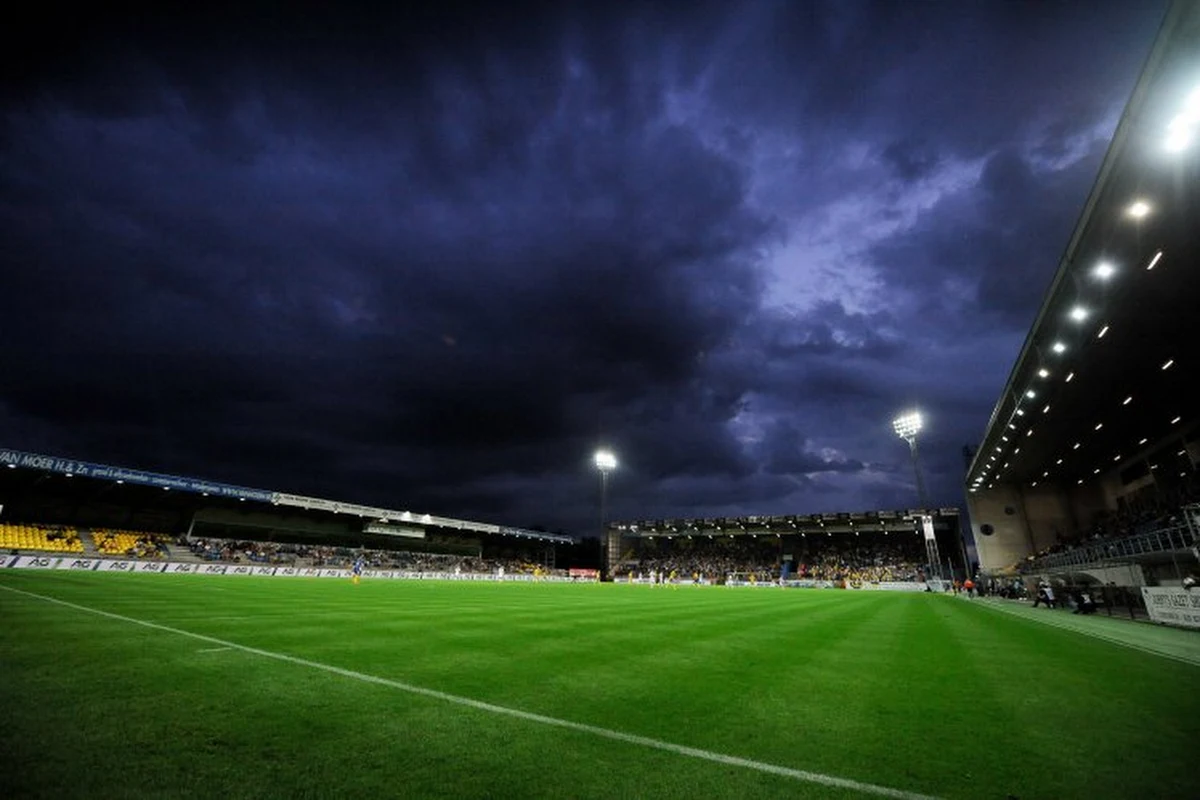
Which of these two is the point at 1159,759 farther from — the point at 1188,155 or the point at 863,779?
the point at 1188,155

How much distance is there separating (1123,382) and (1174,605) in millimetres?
14509

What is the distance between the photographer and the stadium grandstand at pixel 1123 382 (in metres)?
11.7

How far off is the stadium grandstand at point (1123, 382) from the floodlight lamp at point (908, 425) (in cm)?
534

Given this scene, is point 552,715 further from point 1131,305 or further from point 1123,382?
point 1123,382

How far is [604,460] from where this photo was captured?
64.6 meters

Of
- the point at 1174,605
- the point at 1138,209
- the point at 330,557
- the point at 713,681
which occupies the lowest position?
the point at 713,681

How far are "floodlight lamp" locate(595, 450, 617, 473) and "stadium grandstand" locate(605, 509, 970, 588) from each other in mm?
14679

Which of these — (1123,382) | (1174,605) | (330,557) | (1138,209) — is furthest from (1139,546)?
(330,557)

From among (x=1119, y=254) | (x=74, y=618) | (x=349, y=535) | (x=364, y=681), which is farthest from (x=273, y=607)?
(x=349, y=535)

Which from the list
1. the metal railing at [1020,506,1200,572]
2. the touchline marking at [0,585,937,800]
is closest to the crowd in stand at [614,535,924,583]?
the metal railing at [1020,506,1200,572]

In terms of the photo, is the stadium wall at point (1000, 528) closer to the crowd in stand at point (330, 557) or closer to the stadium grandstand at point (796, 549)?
the stadium grandstand at point (796, 549)

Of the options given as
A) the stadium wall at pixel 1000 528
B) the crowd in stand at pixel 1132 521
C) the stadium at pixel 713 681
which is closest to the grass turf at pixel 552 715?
the stadium at pixel 713 681

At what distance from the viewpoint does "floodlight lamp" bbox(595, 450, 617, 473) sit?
63.9m

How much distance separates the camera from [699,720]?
4.61 m
